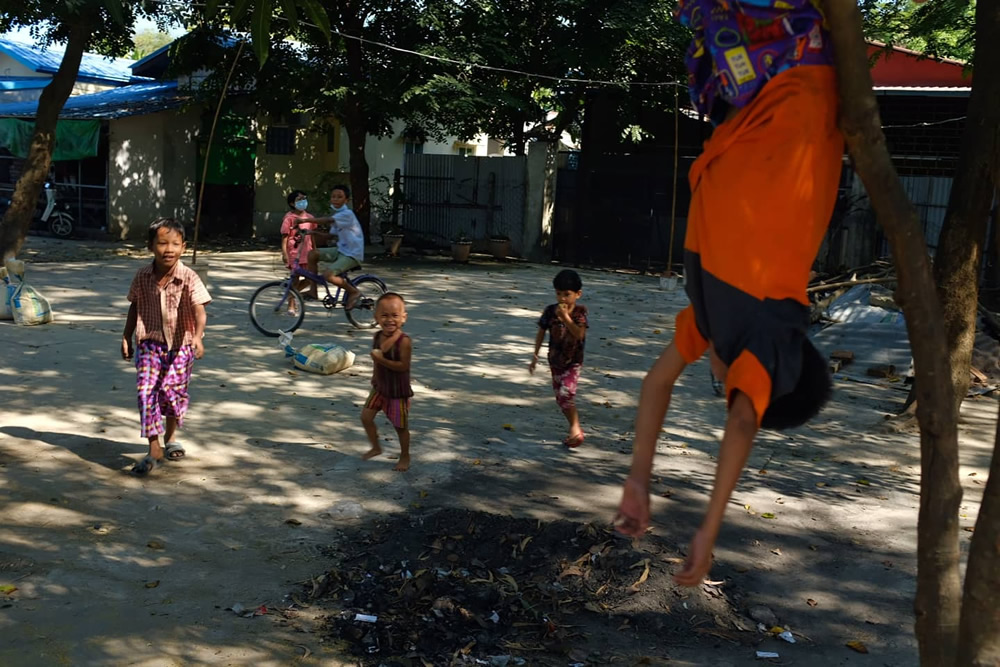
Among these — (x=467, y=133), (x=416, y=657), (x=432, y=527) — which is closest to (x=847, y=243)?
(x=467, y=133)

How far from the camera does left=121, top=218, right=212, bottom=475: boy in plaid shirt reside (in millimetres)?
6152

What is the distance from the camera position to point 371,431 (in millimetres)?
6582

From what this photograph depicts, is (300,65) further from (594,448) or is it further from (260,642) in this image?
(260,642)

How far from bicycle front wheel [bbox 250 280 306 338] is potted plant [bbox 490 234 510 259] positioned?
10423 millimetres

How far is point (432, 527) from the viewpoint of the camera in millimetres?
5371

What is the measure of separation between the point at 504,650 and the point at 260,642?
102cm

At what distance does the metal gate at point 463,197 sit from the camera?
2161cm

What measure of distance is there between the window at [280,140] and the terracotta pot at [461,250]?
6.53m

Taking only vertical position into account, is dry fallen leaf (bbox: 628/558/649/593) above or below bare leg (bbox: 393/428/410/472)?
below

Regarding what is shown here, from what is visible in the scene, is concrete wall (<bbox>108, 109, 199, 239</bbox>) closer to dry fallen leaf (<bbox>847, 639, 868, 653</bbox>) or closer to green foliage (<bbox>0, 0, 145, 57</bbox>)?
green foliage (<bbox>0, 0, 145, 57</bbox>)

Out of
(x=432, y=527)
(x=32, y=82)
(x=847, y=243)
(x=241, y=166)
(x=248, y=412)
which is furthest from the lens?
(x=32, y=82)

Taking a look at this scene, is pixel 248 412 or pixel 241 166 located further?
pixel 241 166

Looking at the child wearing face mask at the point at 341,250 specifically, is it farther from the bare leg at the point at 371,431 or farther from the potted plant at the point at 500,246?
the potted plant at the point at 500,246

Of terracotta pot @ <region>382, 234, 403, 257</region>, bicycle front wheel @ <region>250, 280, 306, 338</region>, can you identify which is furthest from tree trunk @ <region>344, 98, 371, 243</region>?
bicycle front wheel @ <region>250, 280, 306, 338</region>
